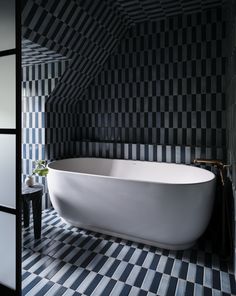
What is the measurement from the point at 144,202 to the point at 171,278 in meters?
0.64

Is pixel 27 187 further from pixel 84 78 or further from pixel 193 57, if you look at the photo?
pixel 193 57

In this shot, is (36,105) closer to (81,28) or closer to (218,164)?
(81,28)

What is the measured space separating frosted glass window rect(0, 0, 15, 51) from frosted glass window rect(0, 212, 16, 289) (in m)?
1.08

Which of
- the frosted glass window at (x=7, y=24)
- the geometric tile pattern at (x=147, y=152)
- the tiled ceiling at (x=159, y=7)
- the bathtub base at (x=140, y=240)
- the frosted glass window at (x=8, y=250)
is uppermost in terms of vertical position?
the tiled ceiling at (x=159, y=7)

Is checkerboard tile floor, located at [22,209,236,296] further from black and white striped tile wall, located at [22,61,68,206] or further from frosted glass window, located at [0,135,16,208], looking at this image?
black and white striped tile wall, located at [22,61,68,206]

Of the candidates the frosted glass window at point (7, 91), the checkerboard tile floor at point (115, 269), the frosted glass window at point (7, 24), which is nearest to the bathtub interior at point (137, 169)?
the checkerboard tile floor at point (115, 269)

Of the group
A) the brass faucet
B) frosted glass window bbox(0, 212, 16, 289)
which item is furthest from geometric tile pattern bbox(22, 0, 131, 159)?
the brass faucet

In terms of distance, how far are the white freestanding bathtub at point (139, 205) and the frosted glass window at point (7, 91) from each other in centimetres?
111

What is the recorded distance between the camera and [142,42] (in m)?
3.31

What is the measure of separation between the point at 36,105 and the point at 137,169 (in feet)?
5.64

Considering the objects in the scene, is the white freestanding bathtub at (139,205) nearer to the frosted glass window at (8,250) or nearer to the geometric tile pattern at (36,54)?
the frosted glass window at (8,250)

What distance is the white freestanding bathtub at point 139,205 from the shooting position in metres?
2.00

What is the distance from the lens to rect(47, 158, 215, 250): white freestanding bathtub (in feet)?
6.57

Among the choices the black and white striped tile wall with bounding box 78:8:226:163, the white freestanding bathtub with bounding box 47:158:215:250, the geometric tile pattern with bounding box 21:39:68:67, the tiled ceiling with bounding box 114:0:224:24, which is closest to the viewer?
the white freestanding bathtub with bounding box 47:158:215:250
